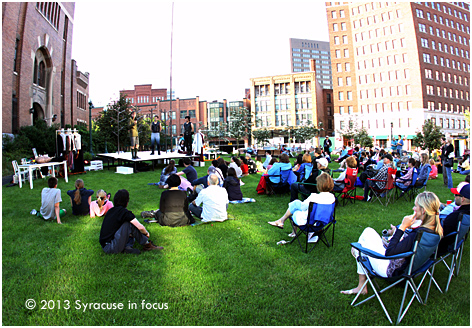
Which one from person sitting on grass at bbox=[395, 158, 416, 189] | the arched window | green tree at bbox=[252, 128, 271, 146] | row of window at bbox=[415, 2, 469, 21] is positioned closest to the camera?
person sitting on grass at bbox=[395, 158, 416, 189]

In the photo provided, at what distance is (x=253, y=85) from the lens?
77812 mm

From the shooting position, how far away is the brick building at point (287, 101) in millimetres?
73375

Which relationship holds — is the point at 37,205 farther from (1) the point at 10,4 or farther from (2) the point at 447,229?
(1) the point at 10,4

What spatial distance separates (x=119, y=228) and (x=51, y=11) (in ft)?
121

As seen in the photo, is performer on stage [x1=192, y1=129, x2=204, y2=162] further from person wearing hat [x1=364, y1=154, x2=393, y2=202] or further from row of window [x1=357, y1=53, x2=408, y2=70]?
row of window [x1=357, y1=53, x2=408, y2=70]

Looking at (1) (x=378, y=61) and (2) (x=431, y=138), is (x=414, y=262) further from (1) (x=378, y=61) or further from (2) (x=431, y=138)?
(1) (x=378, y=61)

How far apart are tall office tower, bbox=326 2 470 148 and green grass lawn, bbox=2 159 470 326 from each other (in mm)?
55812

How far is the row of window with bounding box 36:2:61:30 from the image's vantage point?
3017 centimetres

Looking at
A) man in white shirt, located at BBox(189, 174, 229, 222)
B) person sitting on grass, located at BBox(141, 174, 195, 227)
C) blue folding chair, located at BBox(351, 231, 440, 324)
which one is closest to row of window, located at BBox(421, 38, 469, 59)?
man in white shirt, located at BBox(189, 174, 229, 222)

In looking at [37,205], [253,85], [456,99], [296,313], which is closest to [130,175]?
[37,205]

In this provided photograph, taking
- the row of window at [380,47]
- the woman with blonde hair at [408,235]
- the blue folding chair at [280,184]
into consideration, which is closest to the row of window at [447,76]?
the row of window at [380,47]

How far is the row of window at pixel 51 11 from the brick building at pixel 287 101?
4550 centimetres

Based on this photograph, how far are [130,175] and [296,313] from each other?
14438 mm

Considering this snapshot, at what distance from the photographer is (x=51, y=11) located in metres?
32.7
